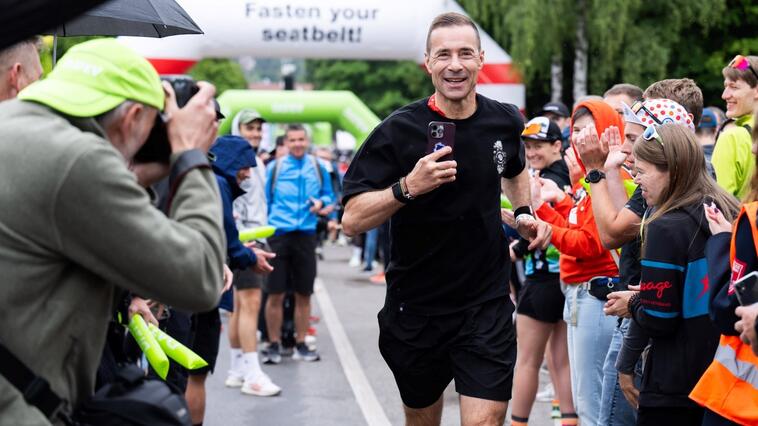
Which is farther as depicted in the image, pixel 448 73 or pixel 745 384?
pixel 448 73

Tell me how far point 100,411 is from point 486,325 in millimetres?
2636

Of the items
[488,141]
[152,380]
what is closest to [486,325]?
→ [488,141]

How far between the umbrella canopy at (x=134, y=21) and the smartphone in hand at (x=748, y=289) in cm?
311

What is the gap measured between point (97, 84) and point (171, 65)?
14.7 meters

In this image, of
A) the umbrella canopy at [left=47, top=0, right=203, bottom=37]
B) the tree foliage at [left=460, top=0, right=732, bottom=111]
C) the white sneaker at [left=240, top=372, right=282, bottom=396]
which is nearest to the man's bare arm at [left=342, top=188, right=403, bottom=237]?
the umbrella canopy at [left=47, top=0, right=203, bottom=37]

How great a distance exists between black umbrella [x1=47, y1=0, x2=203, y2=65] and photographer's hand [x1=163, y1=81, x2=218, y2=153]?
7.95 ft

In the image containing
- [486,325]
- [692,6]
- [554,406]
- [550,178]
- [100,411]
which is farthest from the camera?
[692,6]

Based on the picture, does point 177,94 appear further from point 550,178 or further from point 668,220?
point 550,178

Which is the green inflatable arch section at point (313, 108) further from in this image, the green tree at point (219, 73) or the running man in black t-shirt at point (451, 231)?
the green tree at point (219, 73)

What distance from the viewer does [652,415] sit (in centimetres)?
441

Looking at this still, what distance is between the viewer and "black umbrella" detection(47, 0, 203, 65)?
17.8 ft

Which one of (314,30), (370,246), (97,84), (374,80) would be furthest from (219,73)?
(97,84)

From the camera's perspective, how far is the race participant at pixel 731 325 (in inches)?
140

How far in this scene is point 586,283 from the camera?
236 inches
